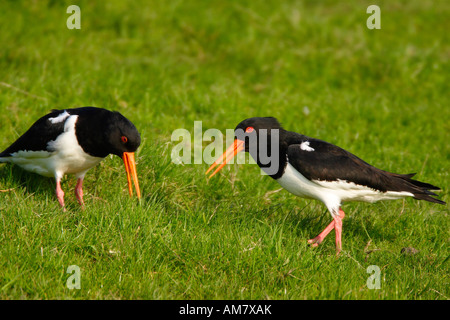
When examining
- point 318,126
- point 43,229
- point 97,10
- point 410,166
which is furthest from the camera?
point 97,10

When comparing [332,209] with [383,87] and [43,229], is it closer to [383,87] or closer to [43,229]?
[43,229]

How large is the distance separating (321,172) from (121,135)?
186cm

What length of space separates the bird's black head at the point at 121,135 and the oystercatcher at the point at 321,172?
3.38ft

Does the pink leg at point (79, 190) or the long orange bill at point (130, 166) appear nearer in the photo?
the long orange bill at point (130, 166)

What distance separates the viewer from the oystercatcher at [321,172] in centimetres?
500

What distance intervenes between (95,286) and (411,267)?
2646 millimetres

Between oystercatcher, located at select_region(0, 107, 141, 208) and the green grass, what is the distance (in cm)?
28

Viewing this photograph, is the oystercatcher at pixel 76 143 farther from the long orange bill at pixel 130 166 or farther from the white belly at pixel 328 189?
the white belly at pixel 328 189

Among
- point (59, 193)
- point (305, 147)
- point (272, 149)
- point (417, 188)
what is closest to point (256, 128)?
point (272, 149)

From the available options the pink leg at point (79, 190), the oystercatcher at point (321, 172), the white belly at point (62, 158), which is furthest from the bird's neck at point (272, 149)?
the pink leg at point (79, 190)

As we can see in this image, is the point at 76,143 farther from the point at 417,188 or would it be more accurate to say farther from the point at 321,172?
the point at 417,188

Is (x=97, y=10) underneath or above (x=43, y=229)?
above

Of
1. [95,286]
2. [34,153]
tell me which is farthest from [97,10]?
[95,286]
